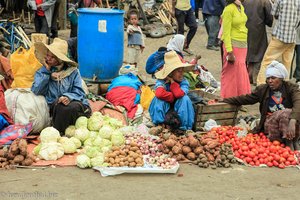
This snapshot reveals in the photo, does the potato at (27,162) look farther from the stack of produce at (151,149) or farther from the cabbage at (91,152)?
the stack of produce at (151,149)

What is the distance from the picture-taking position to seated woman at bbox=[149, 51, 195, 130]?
6.99 m

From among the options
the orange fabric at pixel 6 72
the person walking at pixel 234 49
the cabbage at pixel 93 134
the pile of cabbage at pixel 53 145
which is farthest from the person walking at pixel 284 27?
the pile of cabbage at pixel 53 145

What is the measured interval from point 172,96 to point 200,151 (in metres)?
0.97

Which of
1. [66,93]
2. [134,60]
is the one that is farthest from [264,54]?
[66,93]

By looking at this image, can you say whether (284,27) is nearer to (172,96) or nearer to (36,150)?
(172,96)

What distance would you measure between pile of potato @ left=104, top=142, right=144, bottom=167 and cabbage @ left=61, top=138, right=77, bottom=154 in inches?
17.8

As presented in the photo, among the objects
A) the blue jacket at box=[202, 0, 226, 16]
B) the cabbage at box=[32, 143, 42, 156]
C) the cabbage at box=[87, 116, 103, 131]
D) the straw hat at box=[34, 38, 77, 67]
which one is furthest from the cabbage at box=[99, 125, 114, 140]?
the blue jacket at box=[202, 0, 226, 16]

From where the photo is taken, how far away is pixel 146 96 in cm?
807

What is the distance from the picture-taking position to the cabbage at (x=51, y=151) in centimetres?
618

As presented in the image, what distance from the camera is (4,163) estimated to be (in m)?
5.96

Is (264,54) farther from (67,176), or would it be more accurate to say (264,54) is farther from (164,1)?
(164,1)

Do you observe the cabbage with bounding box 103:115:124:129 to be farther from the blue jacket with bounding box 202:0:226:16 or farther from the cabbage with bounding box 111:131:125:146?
the blue jacket with bounding box 202:0:226:16

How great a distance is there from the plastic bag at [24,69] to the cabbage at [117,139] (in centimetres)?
172

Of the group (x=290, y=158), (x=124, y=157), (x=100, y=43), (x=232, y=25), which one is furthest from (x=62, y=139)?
(x=232, y=25)
